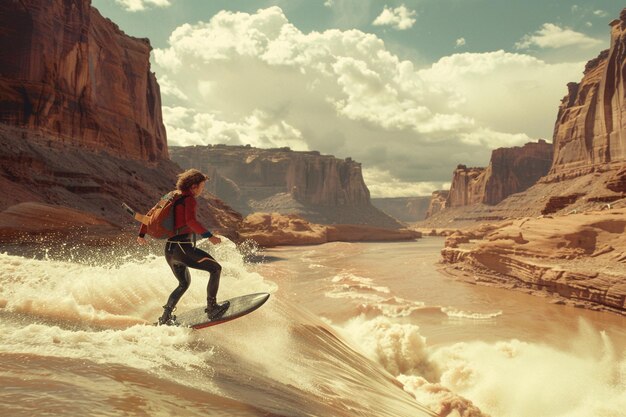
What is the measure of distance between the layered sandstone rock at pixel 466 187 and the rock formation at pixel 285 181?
26.6 meters

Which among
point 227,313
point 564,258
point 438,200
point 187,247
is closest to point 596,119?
point 564,258

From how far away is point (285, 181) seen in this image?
140 metres

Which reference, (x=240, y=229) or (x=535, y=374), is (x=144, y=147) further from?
(x=535, y=374)

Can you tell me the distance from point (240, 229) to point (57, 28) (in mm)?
25763

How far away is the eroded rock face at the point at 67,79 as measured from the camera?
97.3 ft

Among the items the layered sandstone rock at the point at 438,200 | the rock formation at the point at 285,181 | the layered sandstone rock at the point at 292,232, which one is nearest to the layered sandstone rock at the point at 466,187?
the rock formation at the point at 285,181

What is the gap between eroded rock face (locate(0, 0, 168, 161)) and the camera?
29656 mm

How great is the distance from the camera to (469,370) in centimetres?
756

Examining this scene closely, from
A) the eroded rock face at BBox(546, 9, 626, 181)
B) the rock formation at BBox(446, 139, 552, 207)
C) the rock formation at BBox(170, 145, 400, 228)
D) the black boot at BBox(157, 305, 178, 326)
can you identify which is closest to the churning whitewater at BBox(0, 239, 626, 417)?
the black boot at BBox(157, 305, 178, 326)

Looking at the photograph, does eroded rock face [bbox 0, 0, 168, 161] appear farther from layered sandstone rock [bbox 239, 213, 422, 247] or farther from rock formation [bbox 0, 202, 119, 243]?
rock formation [bbox 0, 202, 119, 243]

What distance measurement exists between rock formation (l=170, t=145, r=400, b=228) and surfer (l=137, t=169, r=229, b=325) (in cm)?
11593

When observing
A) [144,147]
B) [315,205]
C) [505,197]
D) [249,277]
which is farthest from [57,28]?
[505,197]

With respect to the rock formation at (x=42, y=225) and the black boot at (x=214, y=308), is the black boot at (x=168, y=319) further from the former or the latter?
the rock formation at (x=42, y=225)

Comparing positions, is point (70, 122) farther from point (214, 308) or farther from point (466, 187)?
point (466, 187)
